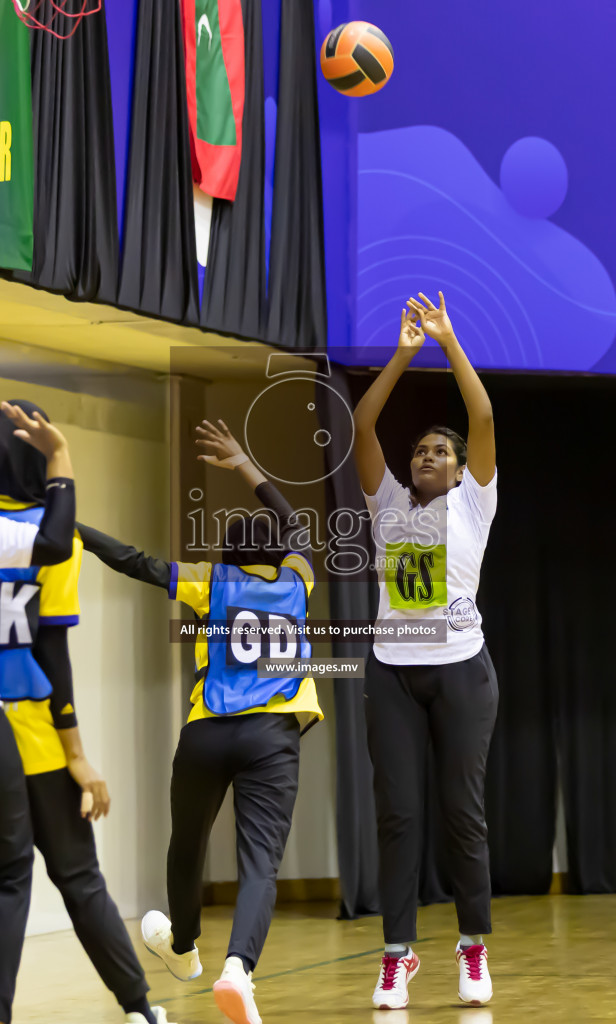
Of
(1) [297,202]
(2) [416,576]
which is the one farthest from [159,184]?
(2) [416,576]

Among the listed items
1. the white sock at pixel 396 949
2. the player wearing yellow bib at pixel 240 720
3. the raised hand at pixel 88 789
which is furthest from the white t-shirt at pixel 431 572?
the raised hand at pixel 88 789

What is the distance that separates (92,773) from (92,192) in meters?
2.22

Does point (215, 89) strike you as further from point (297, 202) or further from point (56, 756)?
point (56, 756)

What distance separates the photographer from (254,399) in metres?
5.69

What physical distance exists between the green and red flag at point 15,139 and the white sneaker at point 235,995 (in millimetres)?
2175

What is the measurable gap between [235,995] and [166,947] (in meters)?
0.64

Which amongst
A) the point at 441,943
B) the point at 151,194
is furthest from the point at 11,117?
the point at 441,943

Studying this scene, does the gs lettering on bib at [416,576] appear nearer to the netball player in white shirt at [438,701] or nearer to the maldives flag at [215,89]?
the netball player in white shirt at [438,701]

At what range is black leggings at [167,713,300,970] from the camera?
307cm

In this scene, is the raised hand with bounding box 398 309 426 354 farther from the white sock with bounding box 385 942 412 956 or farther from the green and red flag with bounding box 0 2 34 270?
the white sock with bounding box 385 942 412 956

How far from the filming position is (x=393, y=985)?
130 inches

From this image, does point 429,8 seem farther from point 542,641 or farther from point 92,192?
point 542,641

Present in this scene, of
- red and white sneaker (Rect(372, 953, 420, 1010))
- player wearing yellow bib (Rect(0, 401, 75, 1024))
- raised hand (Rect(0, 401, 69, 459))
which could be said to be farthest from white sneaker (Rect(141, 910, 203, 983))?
raised hand (Rect(0, 401, 69, 459))

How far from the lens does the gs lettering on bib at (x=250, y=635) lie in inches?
123
